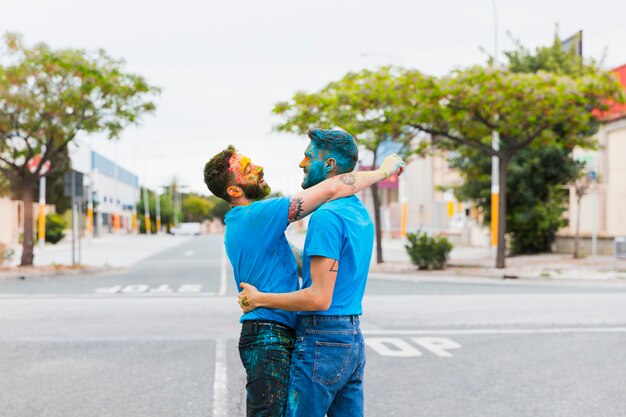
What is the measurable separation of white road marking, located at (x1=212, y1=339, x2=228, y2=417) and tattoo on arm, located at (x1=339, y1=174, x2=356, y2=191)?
11.3ft

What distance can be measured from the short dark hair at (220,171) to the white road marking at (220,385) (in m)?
3.18

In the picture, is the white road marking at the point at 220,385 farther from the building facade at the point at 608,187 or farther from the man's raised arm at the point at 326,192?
the building facade at the point at 608,187

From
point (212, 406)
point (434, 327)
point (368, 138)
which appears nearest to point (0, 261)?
point (368, 138)

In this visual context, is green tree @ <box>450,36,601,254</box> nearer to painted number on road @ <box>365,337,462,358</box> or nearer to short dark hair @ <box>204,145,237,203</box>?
painted number on road @ <box>365,337,462,358</box>

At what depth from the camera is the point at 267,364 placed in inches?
130

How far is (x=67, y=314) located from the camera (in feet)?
43.0

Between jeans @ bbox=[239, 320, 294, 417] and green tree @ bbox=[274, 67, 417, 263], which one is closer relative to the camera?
jeans @ bbox=[239, 320, 294, 417]

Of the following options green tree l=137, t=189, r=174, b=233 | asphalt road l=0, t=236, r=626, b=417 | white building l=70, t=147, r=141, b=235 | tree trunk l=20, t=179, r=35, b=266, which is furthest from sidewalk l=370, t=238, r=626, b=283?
green tree l=137, t=189, r=174, b=233

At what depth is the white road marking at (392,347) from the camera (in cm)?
920

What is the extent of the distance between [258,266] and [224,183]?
0.39 metres

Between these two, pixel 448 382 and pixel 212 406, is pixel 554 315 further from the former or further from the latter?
pixel 212 406

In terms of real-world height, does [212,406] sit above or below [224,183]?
below

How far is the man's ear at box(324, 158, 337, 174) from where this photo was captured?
334 centimetres

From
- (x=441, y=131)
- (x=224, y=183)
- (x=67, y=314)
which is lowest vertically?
(x=67, y=314)
